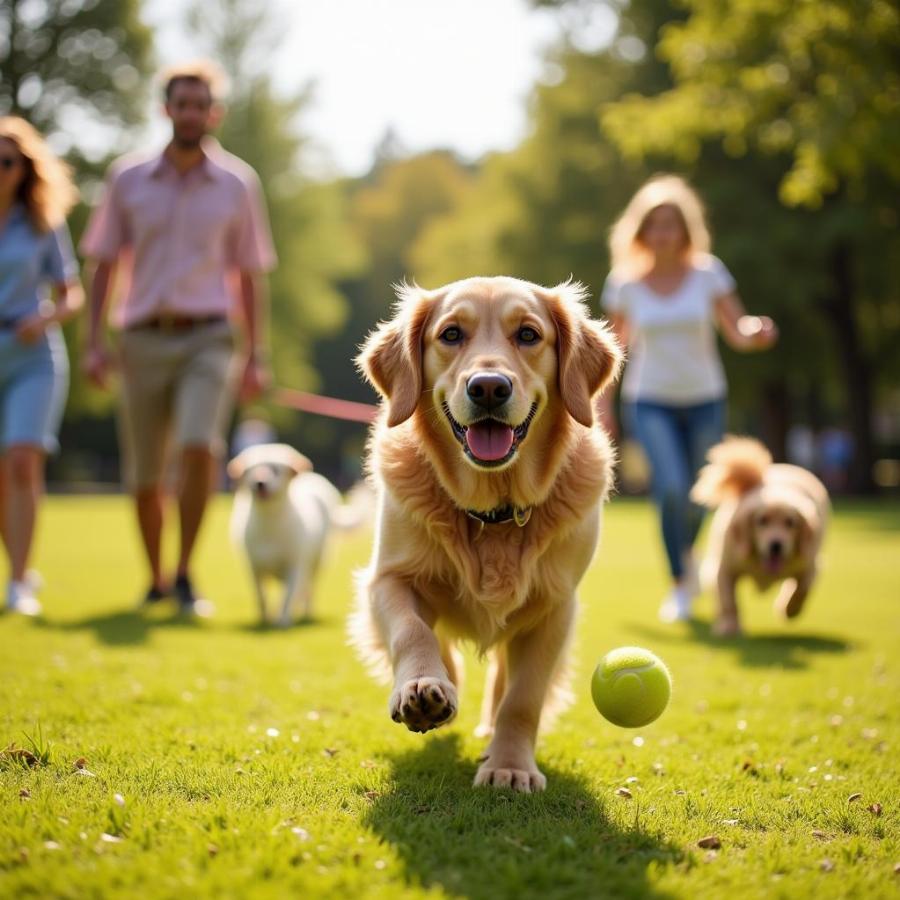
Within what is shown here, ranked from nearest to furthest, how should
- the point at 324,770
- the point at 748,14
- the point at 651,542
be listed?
the point at 324,770 → the point at 651,542 → the point at 748,14

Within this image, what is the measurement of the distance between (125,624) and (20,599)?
0.83 metres

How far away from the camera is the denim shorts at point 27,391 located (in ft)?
20.8

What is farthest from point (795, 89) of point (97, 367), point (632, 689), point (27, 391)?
point (632, 689)

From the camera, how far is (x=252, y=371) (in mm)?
6867

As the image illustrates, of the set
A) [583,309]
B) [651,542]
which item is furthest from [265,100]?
[583,309]

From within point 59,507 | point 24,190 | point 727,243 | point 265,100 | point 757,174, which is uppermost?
point 265,100

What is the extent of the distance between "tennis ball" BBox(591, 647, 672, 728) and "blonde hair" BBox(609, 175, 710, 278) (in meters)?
4.40

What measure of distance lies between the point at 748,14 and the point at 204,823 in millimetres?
16900

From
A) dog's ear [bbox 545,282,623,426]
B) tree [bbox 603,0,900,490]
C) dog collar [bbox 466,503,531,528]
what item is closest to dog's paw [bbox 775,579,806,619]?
dog's ear [bbox 545,282,623,426]

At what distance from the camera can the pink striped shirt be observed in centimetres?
643

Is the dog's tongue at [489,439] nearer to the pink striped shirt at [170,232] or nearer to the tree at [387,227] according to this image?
the pink striped shirt at [170,232]

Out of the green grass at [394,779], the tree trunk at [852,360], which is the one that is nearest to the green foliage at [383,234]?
the tree trunk at [852,360]

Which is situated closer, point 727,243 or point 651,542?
point 651,542

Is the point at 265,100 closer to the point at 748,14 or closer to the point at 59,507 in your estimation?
the point at 59,507
